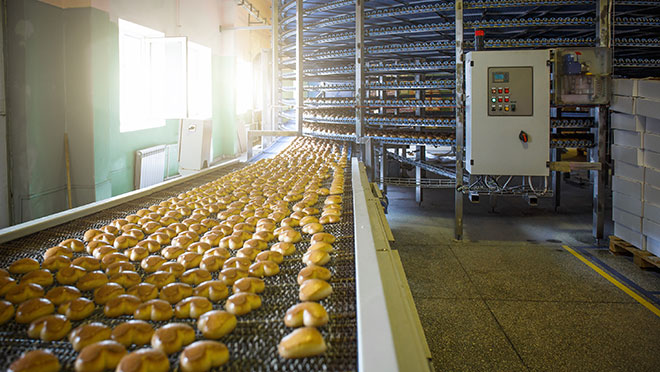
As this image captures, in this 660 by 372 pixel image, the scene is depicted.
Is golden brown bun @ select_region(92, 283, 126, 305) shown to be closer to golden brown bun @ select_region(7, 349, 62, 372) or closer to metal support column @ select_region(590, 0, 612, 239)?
golden brown bun @ select_region(7, 349, 62, 372)

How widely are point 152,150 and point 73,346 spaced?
710cm

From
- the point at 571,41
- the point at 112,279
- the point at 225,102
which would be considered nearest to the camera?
the point at 112,279

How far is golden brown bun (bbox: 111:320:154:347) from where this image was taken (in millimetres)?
950

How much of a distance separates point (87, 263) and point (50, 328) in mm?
400

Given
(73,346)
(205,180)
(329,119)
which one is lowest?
(73,346)

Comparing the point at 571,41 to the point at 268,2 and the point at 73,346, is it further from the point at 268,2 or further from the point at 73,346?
the point at 268,2

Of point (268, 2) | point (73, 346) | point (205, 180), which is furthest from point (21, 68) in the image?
point (268, 2)

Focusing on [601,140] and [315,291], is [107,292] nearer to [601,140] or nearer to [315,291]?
[315,291]

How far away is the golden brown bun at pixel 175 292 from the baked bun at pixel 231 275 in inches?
3.7

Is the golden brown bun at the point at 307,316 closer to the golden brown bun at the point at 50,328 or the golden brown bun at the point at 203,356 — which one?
the golden brown bun at the point at 203,356

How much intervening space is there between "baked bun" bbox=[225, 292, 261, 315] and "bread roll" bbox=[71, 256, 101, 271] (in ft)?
1.68

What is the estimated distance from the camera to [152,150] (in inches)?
297

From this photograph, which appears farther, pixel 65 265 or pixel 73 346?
pixel 65 265

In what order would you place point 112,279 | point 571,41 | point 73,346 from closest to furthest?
point 73,346, point 112,279, point 571,41
